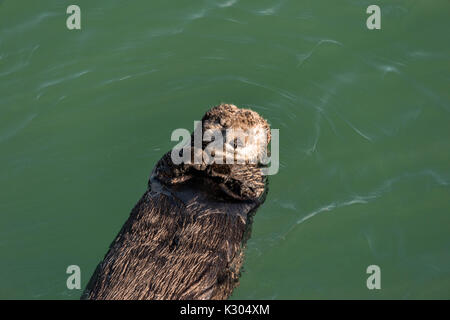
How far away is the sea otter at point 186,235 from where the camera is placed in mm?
6094

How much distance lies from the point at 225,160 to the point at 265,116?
7.62 ft

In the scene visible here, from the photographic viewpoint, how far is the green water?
7734mm

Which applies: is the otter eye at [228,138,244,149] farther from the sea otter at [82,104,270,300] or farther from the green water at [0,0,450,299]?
the green water at [0,0,450,299]

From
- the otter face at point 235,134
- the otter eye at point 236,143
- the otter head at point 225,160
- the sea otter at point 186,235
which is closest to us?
the sea otter at point 186,235

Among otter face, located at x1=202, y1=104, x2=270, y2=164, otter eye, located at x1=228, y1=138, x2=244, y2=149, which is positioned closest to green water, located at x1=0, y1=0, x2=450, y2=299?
otter face, located at x1=202, y1=104, x2=270, y2=164

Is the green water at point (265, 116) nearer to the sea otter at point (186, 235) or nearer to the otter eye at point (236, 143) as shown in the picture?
the sea otter at point (186, 235)

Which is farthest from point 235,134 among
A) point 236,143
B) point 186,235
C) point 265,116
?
point 265,116

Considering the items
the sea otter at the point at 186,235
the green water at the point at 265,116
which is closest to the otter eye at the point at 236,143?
the sea otter at the point at 186,235

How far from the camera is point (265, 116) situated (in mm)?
9188

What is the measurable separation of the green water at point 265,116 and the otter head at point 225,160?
2.98 feet

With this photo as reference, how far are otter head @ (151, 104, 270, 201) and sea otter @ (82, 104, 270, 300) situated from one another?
1cm

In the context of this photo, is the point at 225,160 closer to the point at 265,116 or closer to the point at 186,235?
the point at 186,235
